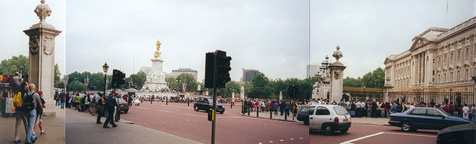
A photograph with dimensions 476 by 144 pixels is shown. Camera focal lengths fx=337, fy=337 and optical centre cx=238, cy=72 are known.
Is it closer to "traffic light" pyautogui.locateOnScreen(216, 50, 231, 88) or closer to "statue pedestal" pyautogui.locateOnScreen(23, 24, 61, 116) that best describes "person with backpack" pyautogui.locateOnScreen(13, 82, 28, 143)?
"statue pedestal" pyautogui.locateOnScreen(23, 24, 61, 116)

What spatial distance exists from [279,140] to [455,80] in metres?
5.54

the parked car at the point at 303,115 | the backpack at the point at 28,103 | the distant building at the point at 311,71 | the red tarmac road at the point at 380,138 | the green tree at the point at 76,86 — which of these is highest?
the distant building at the point at 311,71

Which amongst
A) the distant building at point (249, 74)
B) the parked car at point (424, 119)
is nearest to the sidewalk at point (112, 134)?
the distant building at point (249, 74)

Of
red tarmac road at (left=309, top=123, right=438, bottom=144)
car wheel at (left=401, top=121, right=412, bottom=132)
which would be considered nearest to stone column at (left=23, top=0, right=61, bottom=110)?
red tarmac road at (left=309, top=123, right=438, bottom=144)

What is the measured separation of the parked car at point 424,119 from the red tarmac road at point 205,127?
357 centimetres

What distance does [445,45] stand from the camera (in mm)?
8531

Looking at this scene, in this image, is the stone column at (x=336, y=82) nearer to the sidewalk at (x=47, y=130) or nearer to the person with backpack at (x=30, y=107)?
the sidewalk at (x=47, y=130)

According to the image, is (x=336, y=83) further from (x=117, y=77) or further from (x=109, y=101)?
(x=117, y=77)

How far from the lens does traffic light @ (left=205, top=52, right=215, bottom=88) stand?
14.1 ft

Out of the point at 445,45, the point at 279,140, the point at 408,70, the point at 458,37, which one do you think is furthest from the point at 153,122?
the point at 408,70

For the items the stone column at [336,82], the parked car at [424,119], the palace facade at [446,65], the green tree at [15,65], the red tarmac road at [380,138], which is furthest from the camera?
the stone column at [336,82]

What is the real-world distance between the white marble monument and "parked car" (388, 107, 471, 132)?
5.30 m

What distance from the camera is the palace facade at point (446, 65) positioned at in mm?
6992

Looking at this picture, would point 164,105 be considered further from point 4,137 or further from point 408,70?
point 408,70
